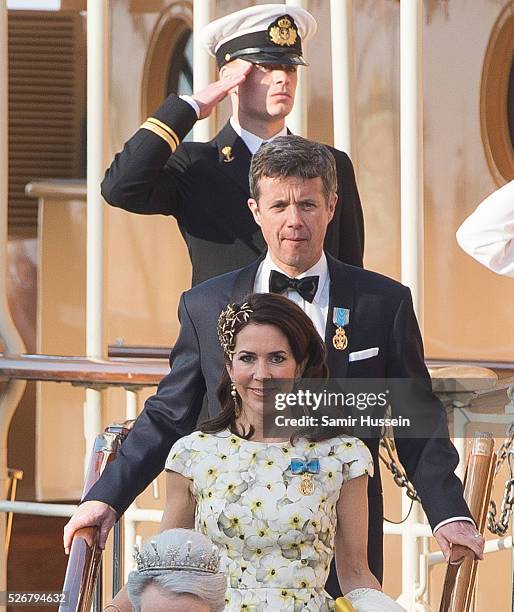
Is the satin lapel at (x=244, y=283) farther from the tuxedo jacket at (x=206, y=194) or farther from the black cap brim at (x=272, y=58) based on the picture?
the black cap brim at (x=272, y=58)

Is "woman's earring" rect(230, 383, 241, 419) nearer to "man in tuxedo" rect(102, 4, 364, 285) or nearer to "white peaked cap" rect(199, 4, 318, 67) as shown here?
"man in tuxedo" rect(102, 4, 364, 285)

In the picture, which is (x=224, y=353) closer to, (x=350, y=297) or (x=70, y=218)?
(x=350, y=297)

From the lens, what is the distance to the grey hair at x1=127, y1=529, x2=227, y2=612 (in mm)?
1649

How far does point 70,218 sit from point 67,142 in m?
0.50

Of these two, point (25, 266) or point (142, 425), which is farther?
point (25, 266)

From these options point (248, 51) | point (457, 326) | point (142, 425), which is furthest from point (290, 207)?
point (457, 326)

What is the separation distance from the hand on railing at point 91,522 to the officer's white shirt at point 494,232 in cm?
68

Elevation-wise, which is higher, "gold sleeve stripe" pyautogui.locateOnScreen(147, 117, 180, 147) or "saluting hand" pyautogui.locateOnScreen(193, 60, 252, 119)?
"saluting hand" pyautogui.locateOnScreen(193, 60, 252, 119)

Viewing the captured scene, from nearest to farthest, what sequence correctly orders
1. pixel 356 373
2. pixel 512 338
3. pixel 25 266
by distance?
pixel 356 373
pixel 512 338
pixel 25 266

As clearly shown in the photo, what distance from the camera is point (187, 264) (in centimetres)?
527

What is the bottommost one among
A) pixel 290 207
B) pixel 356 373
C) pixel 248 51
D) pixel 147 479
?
pixel 147 479

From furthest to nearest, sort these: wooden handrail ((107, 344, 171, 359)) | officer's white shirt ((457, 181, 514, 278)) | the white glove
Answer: wooden handrail ((107, 344, 171, 359)) < officer's white shirt ((457, 181, 514, 278)) < the white glove

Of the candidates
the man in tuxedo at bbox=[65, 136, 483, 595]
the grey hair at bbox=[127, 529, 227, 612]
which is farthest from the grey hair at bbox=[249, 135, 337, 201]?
the grey hair at bbox=[127, 529, 227, 612]

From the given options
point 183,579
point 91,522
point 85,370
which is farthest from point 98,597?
point 183,579
